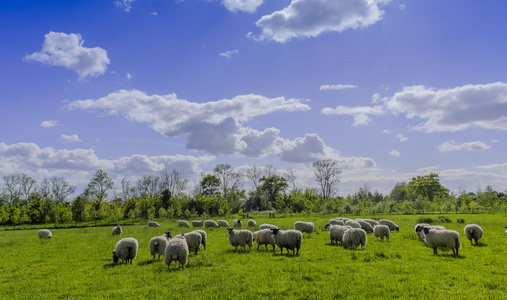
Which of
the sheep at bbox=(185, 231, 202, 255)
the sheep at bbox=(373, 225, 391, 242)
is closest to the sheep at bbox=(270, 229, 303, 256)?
the sheep at bbox=(185, 231, 202, 255)

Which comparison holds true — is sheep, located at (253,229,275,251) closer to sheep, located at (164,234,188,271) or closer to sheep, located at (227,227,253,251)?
sheep, located at (227,227,253,251)

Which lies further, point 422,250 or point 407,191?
point 407,191

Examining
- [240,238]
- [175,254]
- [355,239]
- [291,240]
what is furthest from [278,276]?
[355,239]

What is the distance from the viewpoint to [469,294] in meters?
9.81

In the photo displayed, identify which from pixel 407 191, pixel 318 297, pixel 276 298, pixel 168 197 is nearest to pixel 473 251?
pixel 318 297

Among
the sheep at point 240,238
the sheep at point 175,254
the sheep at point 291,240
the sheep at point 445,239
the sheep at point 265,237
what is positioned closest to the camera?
the sheep at point 175,254

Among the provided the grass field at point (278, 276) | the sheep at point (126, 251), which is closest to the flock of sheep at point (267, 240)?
the sheep at point (126, 251)

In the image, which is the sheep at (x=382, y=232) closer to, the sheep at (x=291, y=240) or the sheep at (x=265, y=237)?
the sheep at (x=291, y=240)

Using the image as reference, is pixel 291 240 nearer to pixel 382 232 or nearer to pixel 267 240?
pixel 267 240

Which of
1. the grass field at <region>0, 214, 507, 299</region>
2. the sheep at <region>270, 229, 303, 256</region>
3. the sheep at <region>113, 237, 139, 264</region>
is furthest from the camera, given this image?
the sheep at <region>270, 229, 303, 256</region>

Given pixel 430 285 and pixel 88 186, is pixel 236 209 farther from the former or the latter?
pixel 430 285

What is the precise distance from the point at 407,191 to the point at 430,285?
444ft

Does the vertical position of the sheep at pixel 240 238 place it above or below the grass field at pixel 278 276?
above

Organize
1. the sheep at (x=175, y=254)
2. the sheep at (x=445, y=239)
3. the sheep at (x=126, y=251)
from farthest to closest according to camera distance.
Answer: the sheep at (x=445, y=239)
the sheep at (x=126, y=251)
the sheep at (x=175, y=254)
